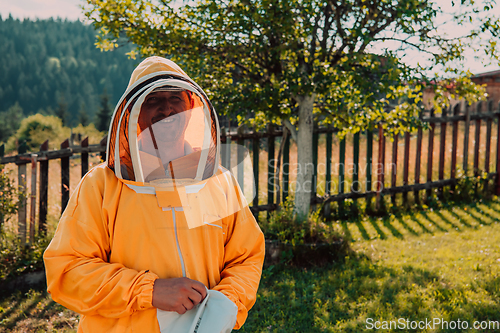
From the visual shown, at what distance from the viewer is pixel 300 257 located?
4.66 meters

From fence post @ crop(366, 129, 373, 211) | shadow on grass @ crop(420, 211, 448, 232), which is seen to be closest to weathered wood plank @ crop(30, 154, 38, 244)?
fence post @ crop(366, 129, 373, 211)

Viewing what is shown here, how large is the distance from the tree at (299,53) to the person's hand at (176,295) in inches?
127

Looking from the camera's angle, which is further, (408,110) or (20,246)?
(408,110)

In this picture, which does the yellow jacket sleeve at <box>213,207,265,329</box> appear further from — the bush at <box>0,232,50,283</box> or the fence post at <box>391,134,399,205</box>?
the fence post at <box>391,134,399,205</box>

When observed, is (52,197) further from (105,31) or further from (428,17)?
(428,17)

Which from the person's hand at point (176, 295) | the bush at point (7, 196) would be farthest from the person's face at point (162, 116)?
the bush at point (7, 196)

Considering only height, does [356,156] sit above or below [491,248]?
above

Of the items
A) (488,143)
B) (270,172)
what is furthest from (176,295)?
(488,143)

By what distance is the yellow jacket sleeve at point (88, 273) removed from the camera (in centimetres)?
140

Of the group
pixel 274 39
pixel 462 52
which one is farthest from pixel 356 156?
pixel 274 39

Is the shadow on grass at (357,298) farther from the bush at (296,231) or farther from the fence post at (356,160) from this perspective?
the fence post at (356,160)

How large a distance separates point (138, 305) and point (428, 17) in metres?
4.39

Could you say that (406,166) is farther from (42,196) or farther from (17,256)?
(17,256)

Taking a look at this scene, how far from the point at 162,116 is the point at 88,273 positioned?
71 cm
